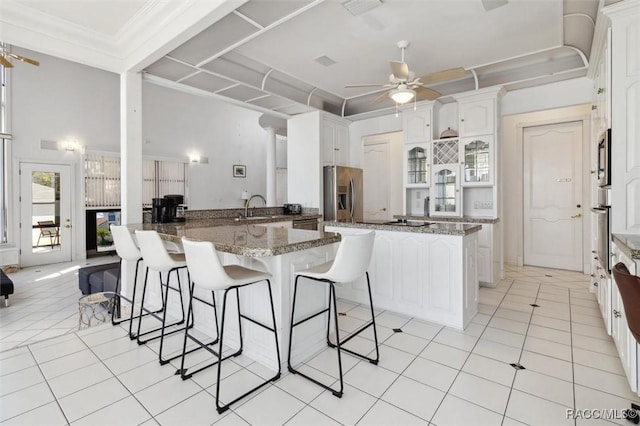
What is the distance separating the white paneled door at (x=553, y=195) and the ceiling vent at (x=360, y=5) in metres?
4.12

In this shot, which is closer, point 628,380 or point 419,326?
point 628,380

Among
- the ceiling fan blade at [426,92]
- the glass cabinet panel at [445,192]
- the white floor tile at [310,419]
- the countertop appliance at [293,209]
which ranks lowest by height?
the white floor tile at [310,419]

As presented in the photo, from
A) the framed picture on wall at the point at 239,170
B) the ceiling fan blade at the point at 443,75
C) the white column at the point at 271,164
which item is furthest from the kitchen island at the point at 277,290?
the framed picture on wall at the point at 239,170

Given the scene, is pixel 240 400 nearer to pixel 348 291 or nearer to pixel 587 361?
pixel 348 291

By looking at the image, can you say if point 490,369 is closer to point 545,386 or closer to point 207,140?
point 545,386

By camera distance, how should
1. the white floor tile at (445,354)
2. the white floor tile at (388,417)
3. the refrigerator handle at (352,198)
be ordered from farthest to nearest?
the refrigerator handle at (352,198), the white floor tile at (445,354), the white floor tile at (388,417)

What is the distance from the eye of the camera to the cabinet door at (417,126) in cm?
501

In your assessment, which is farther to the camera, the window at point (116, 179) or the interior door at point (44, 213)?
the window at point (116, 179)

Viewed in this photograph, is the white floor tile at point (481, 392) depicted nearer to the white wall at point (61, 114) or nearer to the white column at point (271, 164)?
the white column at point (271, 164)

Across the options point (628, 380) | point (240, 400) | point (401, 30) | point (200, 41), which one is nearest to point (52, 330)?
point (240, 400)

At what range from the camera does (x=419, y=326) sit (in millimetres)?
2947

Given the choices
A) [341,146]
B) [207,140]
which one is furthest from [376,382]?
[207,140]

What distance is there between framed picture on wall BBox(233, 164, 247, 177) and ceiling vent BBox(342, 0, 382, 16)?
7168mm

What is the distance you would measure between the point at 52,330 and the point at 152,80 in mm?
3150
